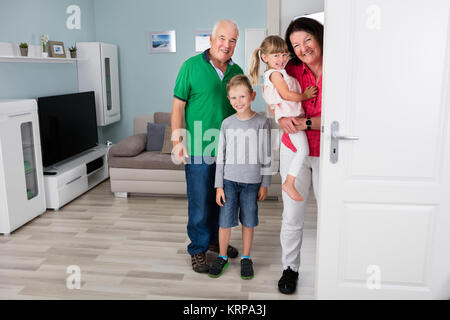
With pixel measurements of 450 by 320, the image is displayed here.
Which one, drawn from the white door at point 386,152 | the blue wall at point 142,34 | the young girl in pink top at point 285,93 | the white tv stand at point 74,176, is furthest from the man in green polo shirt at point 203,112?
the blue wall at point 142,34

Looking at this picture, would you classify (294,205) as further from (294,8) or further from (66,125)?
(66,125)

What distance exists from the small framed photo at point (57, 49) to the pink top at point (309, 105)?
9.80 feet

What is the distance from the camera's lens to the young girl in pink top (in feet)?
6.85

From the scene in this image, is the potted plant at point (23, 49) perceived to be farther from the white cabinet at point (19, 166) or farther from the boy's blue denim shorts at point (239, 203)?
the boy's blue denim shorts at point (239, 203)

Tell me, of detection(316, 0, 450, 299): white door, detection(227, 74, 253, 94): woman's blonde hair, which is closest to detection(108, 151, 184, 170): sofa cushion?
detection(227, 74, 253, 94): woman's blonde hair

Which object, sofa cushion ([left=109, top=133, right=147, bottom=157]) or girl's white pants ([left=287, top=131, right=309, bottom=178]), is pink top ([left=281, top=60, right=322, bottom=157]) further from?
sofa cushion ([left=109, top=133, right=147, bottom=157])

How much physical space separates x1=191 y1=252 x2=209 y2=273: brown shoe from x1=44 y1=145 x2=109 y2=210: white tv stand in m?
1.81

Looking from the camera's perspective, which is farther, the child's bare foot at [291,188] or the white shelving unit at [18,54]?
the white shelving unit at [18,54]

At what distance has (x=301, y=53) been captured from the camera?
2088 mm

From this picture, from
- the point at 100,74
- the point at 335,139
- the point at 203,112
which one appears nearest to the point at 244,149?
the point at 203,112

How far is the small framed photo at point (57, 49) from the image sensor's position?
166 inches

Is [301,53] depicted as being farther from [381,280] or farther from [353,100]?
[381,280]

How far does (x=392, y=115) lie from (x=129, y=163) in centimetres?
290
